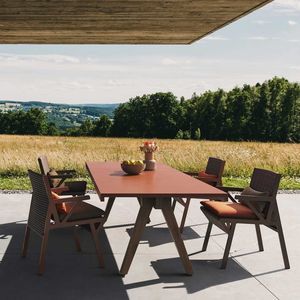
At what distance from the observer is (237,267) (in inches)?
162

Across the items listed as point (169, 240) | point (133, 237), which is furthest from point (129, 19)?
point (133, 237)

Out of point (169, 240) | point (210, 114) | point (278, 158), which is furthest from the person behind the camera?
point (210, 114)

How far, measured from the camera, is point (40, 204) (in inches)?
159

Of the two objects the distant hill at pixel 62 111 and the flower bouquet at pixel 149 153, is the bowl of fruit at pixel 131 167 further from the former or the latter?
the distant hill at pixel 62 111

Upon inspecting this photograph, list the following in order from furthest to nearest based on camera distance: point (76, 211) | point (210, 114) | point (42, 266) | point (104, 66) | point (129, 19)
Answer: point (104, 66) → point (210, 114) → point (129, 19) → point (76, 211) → point (42, 266)

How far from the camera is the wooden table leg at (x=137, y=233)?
3844mm

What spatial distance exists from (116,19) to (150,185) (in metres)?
2.81

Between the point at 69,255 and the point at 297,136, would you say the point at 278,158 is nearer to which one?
the point at 69,255

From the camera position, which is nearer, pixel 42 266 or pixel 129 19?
pixel 42 266

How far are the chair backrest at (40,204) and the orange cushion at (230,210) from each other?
131 centimetres

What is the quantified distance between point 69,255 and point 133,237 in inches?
28.7

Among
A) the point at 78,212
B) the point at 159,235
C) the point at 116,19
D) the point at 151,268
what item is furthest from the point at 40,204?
the point at 116,19

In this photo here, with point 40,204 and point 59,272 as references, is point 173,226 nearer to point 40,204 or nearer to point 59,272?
point 59,272

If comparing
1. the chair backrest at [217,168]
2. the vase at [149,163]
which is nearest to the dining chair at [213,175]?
the chair backrest at [217,168]
